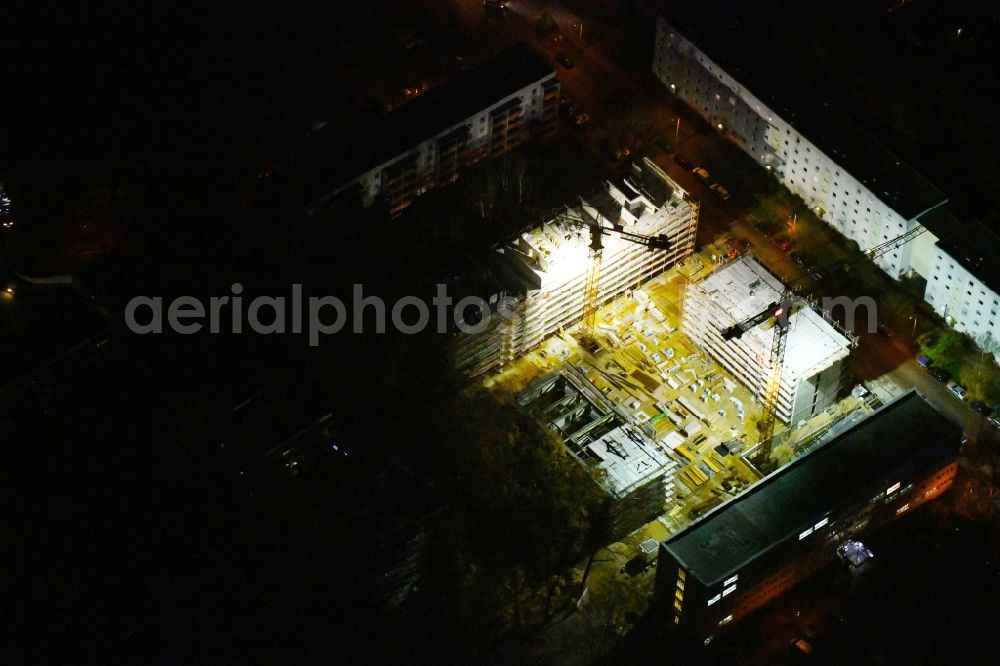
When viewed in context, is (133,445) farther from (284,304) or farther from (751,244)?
(751,244)

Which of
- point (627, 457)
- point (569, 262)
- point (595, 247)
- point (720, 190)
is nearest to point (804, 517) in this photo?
point (627, 457)

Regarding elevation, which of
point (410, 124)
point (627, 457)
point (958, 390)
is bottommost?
point (958, 390)

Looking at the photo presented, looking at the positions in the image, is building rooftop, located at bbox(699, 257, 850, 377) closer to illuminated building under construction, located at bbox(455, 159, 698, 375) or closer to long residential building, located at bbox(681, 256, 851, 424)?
long residential building, located at bbox(681, 256, 851, 424)

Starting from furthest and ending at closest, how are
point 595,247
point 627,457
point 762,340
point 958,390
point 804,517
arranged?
1. point 595,247
2. point 958,390
3. point 762,340
4. point 627,457
5. point 804,517

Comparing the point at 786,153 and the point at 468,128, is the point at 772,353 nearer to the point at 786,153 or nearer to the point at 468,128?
the point at 786,153

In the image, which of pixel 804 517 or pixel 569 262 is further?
pixel 569 262

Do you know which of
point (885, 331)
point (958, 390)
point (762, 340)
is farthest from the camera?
point (885, 331)

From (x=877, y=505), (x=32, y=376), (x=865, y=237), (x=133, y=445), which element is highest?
(x=32, y=376)

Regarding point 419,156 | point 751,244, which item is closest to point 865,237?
point 751,244

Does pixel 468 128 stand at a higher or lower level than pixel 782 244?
higher
